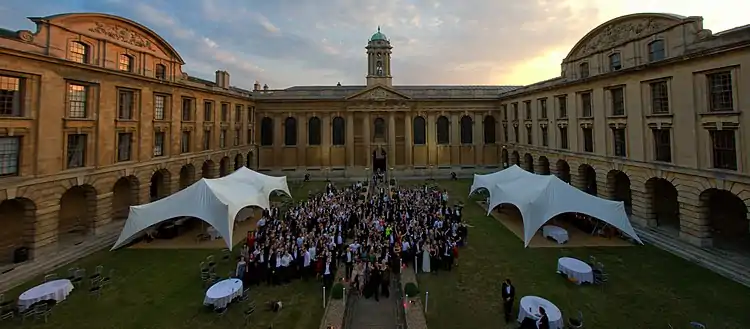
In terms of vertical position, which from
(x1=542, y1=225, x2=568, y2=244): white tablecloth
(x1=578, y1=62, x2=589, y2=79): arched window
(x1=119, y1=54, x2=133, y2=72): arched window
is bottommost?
(x1=542, y1=225, x2=568, y2=244): white tablecloth

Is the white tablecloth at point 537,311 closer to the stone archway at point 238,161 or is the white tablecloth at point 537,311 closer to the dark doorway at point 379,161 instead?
the stone archway at point 238,161

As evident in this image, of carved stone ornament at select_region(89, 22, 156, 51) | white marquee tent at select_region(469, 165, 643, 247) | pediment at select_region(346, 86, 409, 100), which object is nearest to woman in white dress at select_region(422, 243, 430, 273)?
white marquee tent at select_region(469, 165, 643, 247)

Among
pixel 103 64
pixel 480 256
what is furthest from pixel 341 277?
pixel 103 64

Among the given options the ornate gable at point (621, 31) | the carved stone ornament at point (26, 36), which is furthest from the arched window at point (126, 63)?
the ornate gable at point (621, 31)

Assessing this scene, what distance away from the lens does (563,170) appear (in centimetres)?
3400

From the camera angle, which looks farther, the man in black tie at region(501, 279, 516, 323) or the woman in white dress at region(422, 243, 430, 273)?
the woman in white dress at region(422, 243, 430, 273)

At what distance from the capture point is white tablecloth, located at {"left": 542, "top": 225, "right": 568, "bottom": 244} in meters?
19.9

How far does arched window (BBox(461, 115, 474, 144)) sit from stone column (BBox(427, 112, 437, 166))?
4238 mm

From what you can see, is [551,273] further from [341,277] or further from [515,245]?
[341,277]

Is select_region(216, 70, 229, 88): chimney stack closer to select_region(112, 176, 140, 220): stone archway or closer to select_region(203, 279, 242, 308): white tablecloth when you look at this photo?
select_region(112, 176, 140, 220): stone archway

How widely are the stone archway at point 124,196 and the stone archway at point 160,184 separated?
9.67 feet

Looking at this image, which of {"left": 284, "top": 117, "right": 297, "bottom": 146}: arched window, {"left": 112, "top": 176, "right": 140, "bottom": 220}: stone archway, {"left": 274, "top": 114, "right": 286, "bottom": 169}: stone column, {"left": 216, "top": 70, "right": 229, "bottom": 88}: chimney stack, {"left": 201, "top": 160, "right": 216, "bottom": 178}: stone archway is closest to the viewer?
{"left": 112, "top": 176, "right": 140, "bottom": 220}: stone archway

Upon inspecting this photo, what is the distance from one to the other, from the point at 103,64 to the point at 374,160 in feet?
109

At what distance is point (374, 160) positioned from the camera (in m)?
50.1
